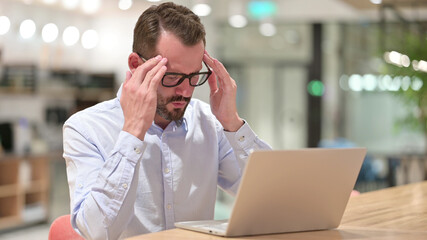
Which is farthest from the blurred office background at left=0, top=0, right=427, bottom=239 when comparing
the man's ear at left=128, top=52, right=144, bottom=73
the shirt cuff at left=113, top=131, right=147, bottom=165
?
the shirt cuff at left=113, top=131, right=147, bottom=165

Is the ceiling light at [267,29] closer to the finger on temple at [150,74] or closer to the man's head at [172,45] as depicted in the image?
the man's head at [172,45]

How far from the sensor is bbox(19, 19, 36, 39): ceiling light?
905 cm

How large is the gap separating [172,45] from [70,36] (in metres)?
8.31

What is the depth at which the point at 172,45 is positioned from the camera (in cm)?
192

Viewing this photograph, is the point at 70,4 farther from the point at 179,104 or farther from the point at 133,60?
the point at 179,104

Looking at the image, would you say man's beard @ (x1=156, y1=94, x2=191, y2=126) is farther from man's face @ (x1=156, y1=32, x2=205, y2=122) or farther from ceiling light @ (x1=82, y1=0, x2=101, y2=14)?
ceiling light @ (x1=82, y1=0, x2=101, y2=14)

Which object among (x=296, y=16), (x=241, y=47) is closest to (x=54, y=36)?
(x=241, y=47)

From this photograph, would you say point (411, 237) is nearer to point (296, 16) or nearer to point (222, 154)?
point (222, 154)

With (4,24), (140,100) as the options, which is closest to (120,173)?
(140,100)

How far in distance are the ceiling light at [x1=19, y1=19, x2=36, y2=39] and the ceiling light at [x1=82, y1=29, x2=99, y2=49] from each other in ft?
3.59

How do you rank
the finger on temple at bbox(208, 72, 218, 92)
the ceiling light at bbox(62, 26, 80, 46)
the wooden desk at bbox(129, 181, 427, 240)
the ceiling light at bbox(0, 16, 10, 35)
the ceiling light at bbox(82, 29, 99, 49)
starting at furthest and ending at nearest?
the ceiling light at bbox(82, 29, 99, 49), the ceiling light at bbox(62, 26, 80, 46), the ceiling light at bbox(0, 16, 10, 35), the finger on temple at bbox(208, 72, 218, 92), the wooden desk at bbox(129, 181, 427, 240)

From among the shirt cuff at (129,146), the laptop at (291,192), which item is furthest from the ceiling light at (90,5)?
the laptop at (291,192)

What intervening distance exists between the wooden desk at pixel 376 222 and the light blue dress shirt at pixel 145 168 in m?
0.22

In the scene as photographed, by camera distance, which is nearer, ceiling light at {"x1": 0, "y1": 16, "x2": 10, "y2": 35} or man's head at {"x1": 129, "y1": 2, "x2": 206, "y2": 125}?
man's head at {"x1": 129, "y1": 2, "x2": 206, "y2": 125}
